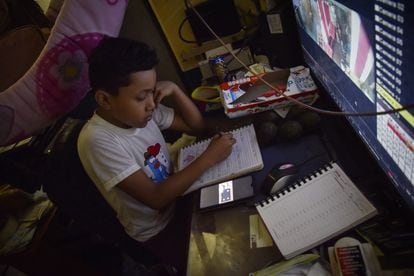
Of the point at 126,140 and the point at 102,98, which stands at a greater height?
the point at 102,98

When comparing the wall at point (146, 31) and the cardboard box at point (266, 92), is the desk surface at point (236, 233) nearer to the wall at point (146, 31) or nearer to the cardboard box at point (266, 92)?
the cardboard box at point (266, 92)

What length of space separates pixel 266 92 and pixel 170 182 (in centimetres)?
52

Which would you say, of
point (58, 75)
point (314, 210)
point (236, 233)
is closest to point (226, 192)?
point (236, 233)

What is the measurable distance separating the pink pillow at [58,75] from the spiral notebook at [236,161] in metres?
0.52

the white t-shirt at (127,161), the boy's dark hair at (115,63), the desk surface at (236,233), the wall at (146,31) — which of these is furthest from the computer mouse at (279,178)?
the wall at (146,31)

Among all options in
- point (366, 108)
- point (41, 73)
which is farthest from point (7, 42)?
point (366, 108)

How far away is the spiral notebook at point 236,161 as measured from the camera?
98 cm

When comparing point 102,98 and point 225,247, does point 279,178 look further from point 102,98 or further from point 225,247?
point 102,98

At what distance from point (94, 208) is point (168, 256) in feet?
1.31

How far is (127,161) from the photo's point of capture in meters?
1.00

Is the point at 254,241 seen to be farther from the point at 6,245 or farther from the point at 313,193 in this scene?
the point at 6,245

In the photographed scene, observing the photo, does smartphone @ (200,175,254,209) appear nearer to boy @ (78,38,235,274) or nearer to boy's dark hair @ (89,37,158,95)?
boy @ (78,38,235,274)

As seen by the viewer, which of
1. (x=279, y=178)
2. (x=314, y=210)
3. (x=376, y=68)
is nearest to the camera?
(x=376, y=68)

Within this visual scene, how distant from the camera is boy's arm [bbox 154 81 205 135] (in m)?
1.35
